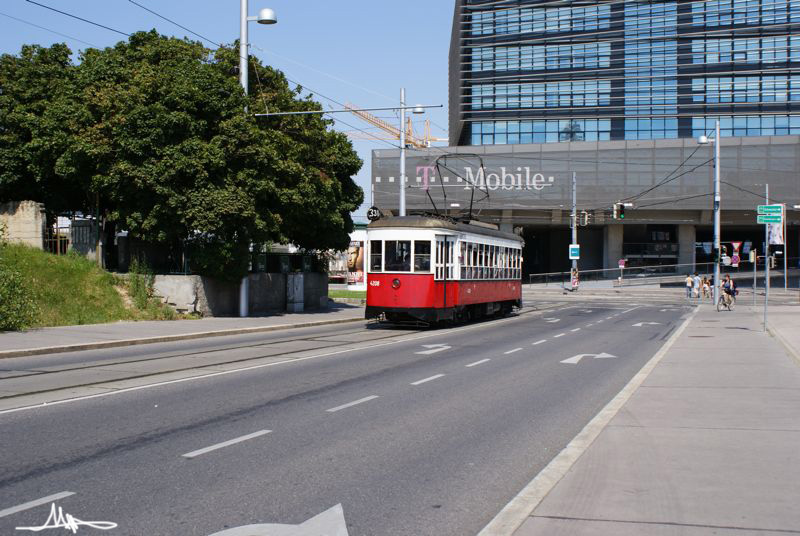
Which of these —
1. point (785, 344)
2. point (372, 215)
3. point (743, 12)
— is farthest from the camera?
point (743, 12)

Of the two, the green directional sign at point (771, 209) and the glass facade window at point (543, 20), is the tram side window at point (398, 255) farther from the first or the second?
the glass facade window at point (543, 20)

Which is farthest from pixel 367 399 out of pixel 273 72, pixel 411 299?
pixel 273 72

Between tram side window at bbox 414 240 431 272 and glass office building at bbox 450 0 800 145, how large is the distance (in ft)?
188

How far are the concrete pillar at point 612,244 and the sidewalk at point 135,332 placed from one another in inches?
1889

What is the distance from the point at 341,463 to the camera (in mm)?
7680

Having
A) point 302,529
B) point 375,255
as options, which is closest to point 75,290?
point 375,255

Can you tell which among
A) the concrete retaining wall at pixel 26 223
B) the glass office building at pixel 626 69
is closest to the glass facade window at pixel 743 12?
the glass office building at pixel 626 69

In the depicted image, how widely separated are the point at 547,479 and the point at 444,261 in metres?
18.4

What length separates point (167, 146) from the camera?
86.4 ft

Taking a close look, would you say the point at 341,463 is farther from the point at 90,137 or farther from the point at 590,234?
the point at 590,234

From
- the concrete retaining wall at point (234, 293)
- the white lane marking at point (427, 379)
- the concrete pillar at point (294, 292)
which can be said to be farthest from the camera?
the concrete pillar at point (294, 292)

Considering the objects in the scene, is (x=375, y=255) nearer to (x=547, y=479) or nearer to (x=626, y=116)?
(x=547, y=479)

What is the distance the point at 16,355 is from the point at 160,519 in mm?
12077

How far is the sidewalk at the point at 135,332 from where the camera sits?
17625mm
